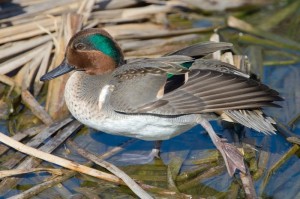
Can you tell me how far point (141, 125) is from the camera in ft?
15.9

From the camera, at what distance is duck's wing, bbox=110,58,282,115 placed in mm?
4793

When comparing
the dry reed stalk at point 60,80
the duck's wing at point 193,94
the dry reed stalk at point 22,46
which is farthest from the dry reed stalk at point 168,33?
the duck's wing at point 193,94

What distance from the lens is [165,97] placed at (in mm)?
4797

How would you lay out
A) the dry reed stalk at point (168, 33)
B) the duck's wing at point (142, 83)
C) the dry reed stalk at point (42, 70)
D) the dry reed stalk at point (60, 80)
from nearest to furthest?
1. the duck's wing at point (142, 83)
2. the dry reed stalk at point (60, 80)
3. the dry reed stalk at point (42, 70)
4. the dry reed stalk at point (168, 33)

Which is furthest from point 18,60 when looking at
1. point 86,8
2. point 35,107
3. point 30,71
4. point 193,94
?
point 193,94

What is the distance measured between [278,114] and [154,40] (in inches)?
62.5

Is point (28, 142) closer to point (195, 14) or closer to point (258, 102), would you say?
point (258, 102)

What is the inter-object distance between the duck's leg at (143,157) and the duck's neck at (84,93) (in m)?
0.51

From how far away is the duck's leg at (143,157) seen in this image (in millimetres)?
5344

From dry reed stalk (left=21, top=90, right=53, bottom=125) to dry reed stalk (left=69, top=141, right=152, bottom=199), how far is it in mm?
350

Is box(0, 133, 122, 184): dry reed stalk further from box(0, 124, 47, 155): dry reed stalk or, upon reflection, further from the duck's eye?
the duck's eye

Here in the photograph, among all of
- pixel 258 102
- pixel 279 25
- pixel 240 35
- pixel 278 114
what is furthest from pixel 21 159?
pixel 279 25

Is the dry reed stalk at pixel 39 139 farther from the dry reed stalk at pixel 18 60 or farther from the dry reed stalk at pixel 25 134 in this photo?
the dry reed stalk at pixel 18 60

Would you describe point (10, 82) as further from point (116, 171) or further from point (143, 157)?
point (116, 171)
